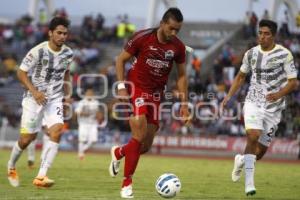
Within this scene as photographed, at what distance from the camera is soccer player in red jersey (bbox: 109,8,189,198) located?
437 inches

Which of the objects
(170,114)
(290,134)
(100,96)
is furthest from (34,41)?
(290,134)

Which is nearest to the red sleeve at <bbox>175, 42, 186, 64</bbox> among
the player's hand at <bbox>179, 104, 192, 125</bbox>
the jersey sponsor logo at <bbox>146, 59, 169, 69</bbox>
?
the jersey sponsor logo at <bbox>146, 59, 169, 69</bbox>

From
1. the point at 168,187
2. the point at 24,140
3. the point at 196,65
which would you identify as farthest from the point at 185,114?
the point at 196,65

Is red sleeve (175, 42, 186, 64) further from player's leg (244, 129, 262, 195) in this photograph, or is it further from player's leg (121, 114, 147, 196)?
player's leg (244, 129, 262, 195)

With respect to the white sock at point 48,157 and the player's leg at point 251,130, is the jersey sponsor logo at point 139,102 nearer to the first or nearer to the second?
the player's leg at point 251,130

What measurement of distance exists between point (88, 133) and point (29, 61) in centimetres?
1352

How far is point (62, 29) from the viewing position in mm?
13031

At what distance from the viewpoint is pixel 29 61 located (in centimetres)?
1320

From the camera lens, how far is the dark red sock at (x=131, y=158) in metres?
10.9

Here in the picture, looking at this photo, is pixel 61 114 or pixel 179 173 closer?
pixel 61 114

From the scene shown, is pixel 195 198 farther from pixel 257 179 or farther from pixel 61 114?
pixel 257 179

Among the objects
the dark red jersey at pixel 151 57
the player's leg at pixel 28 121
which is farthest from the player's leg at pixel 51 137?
the dark red jersey at pixel 151 57

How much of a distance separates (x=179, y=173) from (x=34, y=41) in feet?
82.8

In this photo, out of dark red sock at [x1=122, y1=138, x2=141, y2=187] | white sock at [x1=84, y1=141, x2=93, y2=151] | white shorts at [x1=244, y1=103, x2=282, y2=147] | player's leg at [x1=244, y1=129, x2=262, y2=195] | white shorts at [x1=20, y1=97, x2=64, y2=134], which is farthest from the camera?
white sock at [x1=84, y1=141, x2=93, y2=151]
